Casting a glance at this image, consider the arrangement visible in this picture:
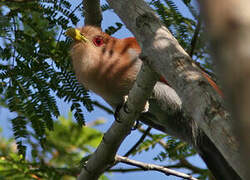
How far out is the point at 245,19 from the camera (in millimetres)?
773

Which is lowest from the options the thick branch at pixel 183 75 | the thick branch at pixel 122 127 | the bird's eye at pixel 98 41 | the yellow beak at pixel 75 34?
the thick branch at pixel 122 127

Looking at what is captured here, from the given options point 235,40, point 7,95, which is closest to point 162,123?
Answer: point 7,95

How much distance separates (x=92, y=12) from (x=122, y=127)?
1.22m

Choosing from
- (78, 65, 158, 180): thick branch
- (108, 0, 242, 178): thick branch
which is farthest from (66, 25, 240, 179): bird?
(108, 0, 242, 178): thick branch

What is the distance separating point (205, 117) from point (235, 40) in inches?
25.8

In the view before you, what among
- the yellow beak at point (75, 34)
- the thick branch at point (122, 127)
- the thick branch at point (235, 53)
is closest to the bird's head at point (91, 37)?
the yellow beak at point (75, 34)

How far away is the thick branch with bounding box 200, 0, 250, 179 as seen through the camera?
751 millimetres

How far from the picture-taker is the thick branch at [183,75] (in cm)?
132

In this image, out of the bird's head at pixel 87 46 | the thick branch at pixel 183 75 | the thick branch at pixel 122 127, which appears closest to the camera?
the thick branch at pixel 183 75

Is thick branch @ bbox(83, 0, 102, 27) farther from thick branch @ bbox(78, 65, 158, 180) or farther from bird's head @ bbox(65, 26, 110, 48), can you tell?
thick branch @ bbox(78, 65, 158, 180)

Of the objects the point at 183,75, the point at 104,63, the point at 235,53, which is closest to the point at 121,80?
the point at 104,63

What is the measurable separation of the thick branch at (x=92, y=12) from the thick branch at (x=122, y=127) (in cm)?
106

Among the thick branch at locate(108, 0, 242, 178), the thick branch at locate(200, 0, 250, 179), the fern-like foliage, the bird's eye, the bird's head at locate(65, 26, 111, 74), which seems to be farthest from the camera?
the bird's eye

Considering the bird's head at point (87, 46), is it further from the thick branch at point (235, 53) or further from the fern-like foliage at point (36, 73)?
the thick branch at point (235, 53)
